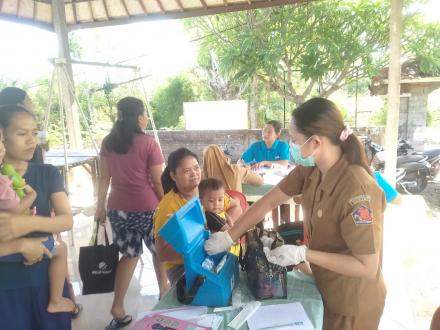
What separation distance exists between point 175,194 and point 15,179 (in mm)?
762

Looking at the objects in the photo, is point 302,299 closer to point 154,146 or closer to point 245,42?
point 154,146

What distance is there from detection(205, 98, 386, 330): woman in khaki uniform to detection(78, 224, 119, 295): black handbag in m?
1.20

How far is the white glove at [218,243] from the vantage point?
53.0 inches

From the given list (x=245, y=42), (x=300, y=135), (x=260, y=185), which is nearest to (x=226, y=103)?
(x=245, y=42)

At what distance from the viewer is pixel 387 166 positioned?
4613 mm

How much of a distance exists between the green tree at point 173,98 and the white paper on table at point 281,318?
12.1m

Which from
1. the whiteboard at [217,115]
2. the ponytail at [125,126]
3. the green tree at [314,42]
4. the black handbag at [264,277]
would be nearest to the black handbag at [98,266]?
the ponytail at [125,126]

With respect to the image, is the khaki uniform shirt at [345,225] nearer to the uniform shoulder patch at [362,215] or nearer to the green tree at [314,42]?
the uniform shoulder patch at [362,215]

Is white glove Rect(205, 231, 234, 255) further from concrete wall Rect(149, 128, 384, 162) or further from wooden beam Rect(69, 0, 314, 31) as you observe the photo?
concrete wall Rect(149, 128, 384, 162)

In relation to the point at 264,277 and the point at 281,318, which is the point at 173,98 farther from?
the point at 281,318

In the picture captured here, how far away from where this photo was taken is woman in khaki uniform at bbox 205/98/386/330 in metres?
1.22

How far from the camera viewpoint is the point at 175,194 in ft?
5.88

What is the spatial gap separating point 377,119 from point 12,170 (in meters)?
13.5

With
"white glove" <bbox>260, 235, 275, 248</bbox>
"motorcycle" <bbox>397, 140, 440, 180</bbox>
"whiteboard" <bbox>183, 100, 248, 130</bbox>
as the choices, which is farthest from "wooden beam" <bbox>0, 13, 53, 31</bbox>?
"motorcycle" <bbox>397, 140, 440, 180</bbox>
